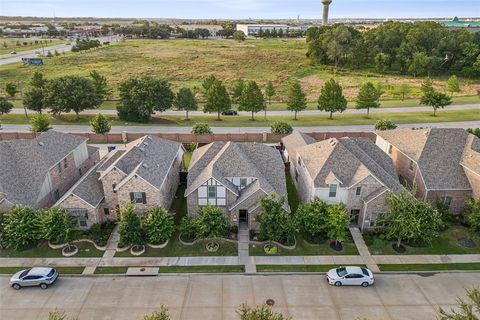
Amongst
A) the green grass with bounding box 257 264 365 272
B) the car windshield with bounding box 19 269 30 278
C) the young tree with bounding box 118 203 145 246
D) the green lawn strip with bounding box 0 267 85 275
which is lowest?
the green grass with bounding box 257 264 365 272

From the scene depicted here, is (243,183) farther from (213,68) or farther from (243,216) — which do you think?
(213,68)

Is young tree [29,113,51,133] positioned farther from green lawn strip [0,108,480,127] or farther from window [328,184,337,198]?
window [328,184,337,198]

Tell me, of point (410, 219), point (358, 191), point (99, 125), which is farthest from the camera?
point (99, 125)

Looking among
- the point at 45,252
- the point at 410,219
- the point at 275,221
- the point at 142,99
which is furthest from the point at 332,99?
the point at 45,252

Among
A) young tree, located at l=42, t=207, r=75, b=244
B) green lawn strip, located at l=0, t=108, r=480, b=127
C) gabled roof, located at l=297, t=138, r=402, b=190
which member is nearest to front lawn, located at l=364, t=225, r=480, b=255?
gabled roof, located at l=297, t=138, r=402, b=190

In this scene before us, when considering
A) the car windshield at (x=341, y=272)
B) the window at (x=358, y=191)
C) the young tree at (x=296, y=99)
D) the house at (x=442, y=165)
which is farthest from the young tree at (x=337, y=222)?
the young tree at (x=296, y=99)

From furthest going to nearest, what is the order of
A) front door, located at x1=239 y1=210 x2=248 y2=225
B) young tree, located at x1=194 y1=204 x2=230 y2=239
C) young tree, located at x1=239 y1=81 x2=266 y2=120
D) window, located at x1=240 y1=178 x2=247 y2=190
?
young tree, located at x1=239 y1=81 x2=266 y2=120 → front door, located at x1=239 y1=210 x2=248 y2=225 → window, located at x1=240 y1=178 x2=247 y2=190 → young tree, located at x1=194 y1=204 x2=230 y2=239

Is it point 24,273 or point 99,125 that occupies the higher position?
point 99,125
